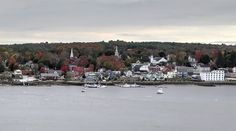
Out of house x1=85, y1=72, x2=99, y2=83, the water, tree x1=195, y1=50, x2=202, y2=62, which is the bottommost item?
the water

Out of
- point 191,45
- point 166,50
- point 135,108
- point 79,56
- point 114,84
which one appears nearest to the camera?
point 135,108

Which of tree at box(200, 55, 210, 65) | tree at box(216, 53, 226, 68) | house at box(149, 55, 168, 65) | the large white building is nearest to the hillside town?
the large white building

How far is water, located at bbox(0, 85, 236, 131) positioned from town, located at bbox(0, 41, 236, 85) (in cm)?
1215

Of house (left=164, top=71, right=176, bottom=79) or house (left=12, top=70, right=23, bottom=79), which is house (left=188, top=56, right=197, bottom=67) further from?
house (left=12, top=70, right=23, bottom=79)

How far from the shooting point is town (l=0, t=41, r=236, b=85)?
33812mm

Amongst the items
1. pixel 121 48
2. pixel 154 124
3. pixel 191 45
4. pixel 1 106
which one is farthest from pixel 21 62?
pixel 154 124

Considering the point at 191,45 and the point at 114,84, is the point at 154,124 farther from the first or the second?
the point at 191,45

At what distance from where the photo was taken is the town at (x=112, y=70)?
33812 mm

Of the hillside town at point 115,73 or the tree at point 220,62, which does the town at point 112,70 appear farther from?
the tree at point 220,62

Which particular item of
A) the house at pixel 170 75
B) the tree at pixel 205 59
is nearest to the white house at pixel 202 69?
the house at pixel 170 75

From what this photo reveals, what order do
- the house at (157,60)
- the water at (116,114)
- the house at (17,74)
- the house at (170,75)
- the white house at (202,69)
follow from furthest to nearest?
1. the house at (157,60)
2. the white house at (202,69)
3. the house at (170,75)
4. the house at (17,74)
5. the water at (116,114)

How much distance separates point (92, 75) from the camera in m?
33.4

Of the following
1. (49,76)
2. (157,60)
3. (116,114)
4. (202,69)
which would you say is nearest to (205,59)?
(157,60)

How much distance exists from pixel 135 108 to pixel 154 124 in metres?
3.70
